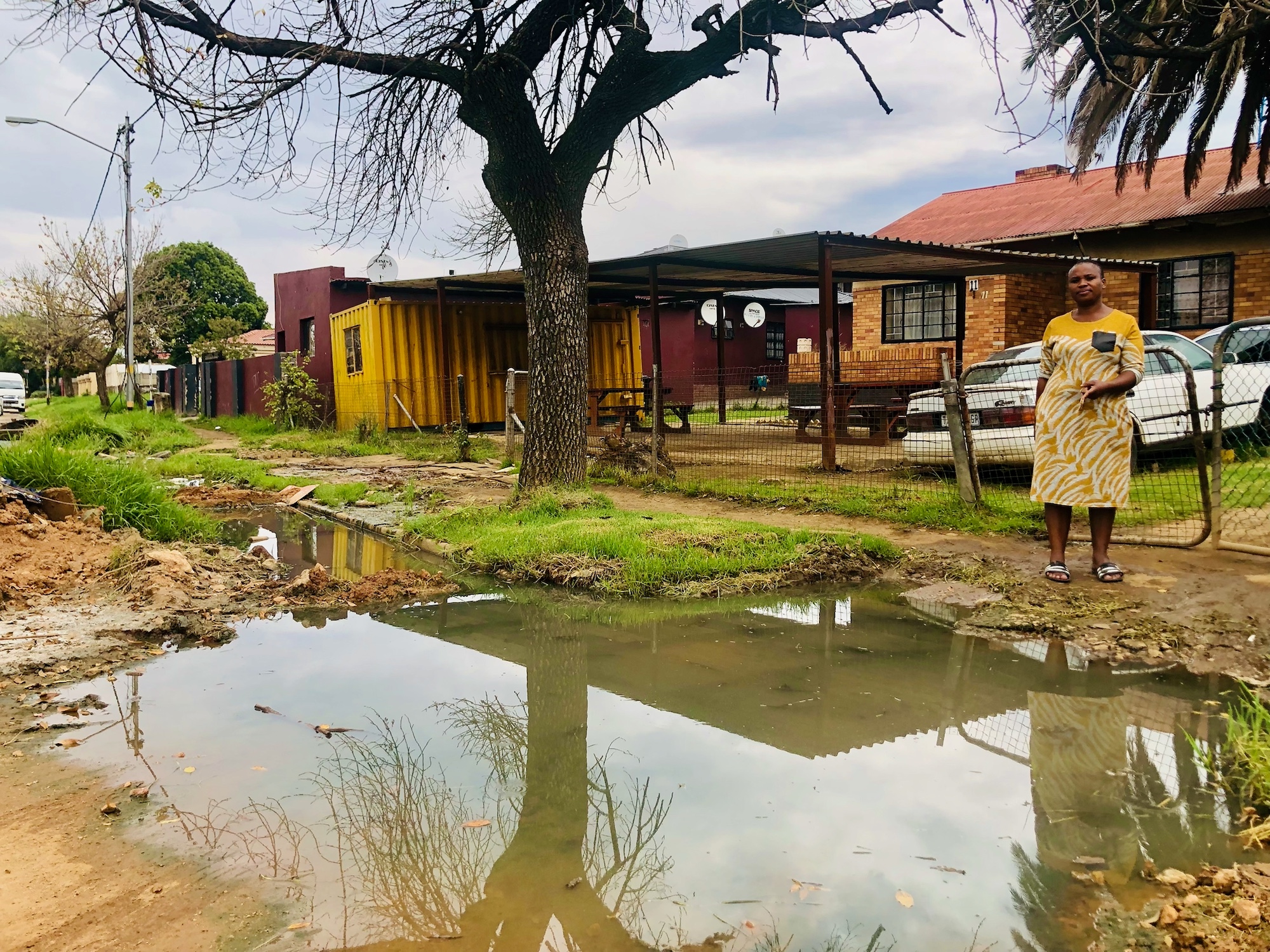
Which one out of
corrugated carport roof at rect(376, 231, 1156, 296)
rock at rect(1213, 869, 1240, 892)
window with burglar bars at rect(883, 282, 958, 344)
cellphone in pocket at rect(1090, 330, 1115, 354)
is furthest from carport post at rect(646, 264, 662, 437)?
window with burglar bars at rect(883, 282, 958, 344)

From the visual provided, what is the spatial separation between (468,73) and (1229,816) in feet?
25.7

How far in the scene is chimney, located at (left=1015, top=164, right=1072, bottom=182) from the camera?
21.5m

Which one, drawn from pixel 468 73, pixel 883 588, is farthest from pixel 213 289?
pixel 883 588

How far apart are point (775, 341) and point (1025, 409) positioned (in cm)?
2279

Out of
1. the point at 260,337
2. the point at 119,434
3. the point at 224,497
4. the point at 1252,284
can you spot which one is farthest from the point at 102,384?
the point at 1252,284

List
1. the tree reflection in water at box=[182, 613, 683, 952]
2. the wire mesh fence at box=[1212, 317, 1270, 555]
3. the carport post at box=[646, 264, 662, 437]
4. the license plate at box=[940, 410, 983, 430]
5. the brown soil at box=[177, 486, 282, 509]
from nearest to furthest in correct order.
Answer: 1. the tree reflection in water at box=[182, 613, 683, 952]
2. the wire mesh fence at box=[1212, 317, 1270, 555]
3. the license plate at box=[940, 410, 983, 430]
4. the carport post at box=[646, 264, 662, 437]
5. the brown soil at box=[177, 486, 282, 509]

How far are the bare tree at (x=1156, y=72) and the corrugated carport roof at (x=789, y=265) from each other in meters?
2.37

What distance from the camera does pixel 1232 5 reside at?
6809 millimetres

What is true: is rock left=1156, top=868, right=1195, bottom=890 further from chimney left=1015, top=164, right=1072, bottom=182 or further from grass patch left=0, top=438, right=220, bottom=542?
chimney left=1015, top=164, right=1072, bottom=182

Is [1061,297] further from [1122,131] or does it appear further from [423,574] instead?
[423,574]

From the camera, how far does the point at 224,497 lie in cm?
1112

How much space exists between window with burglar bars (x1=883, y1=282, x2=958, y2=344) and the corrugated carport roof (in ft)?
12.3

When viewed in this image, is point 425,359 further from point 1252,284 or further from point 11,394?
point 11,394

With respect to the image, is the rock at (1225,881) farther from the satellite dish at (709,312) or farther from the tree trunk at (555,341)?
the satellite dish at (709,312)
